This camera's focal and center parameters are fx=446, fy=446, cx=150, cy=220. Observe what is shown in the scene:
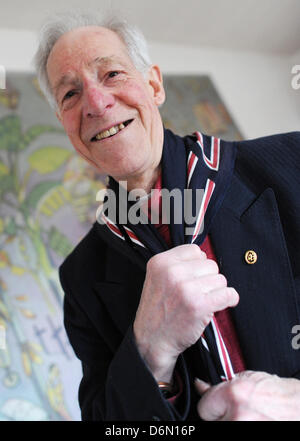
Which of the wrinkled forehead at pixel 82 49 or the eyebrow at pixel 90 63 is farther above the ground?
the wrinkled forehead at pixel 82 49

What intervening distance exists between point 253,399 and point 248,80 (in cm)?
290

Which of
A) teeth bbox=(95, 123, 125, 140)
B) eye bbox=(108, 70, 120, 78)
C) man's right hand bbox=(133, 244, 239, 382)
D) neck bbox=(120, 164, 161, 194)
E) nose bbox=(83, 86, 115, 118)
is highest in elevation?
eye bbox=(108, 70, 120, 78)

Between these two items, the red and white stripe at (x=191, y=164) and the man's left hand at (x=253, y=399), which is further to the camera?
the red and white stripe at (x=191, y=164)

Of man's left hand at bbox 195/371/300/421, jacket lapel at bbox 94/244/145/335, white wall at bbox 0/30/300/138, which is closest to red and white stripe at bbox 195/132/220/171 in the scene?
jacket lapel at bbox 94/244/145/335

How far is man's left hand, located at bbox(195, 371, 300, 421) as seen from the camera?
0.64m

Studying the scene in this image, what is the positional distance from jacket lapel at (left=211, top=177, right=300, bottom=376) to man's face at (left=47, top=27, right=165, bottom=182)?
212 mm

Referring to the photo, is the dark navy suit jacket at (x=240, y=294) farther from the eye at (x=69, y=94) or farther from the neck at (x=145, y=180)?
the eye at (x=69, y=94)

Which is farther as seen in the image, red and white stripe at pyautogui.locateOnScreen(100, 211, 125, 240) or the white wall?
the white wall

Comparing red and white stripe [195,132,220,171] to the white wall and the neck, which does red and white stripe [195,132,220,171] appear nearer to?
the neck

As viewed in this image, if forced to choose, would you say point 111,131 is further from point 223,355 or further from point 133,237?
point 223,355

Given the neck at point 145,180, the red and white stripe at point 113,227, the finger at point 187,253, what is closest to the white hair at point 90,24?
the neck at point 145,180

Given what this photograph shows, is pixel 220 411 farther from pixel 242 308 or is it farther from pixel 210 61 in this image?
pixel 210 61

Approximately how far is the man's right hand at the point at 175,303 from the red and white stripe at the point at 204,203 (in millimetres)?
97

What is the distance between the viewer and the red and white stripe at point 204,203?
795 millimetres
